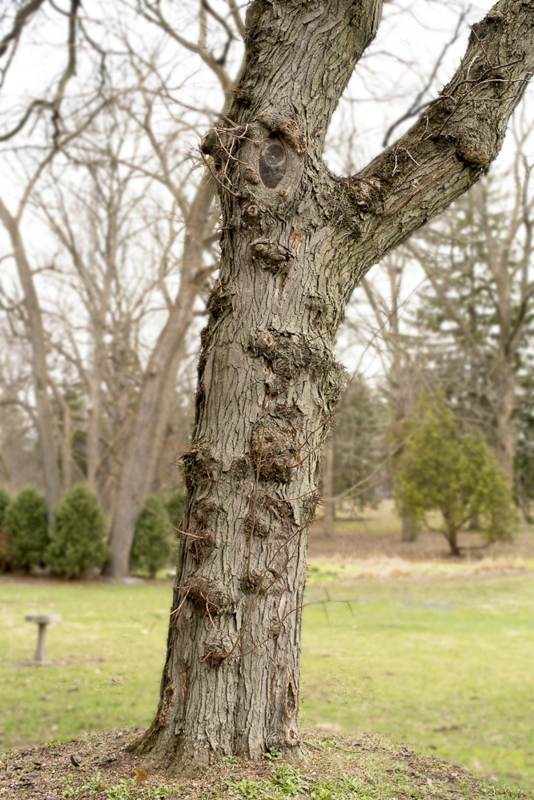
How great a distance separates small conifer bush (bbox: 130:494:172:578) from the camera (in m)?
13.6

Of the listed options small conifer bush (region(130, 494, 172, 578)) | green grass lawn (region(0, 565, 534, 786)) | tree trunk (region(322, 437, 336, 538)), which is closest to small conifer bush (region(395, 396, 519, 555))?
tree trunk (region(322, 437, 336, 538))

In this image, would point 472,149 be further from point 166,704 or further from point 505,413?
point 505,413

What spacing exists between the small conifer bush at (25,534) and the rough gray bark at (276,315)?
12.1 metres

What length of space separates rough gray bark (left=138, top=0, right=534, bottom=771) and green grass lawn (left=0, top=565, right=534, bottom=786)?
44 cm

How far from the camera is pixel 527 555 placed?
16578 millimetres

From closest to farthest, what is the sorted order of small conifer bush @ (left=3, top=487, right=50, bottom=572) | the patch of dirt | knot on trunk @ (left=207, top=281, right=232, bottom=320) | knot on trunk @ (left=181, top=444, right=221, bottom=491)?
the patch of dirt, knot on trunk @ (left=181, top=444, right=221, bottom=491), knot on trunk @ (left=207, top=281, right=232, bottom=320), small conifer bush @ (left=3, top=487, right=50, bottom=572)

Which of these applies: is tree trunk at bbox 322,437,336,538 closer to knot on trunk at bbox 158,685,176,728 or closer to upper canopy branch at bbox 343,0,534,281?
knot on trunk at bbox 158,685,176,728

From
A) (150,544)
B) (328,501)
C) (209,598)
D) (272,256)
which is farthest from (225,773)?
(150,544)

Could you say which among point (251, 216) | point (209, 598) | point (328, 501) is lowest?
point (209, 598)

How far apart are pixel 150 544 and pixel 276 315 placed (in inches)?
475

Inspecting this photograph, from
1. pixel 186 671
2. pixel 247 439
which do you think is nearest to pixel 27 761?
pixel 186 671

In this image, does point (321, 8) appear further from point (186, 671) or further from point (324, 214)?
point (186, 671)

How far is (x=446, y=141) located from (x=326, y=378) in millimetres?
1106

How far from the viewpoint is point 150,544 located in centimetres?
1362
